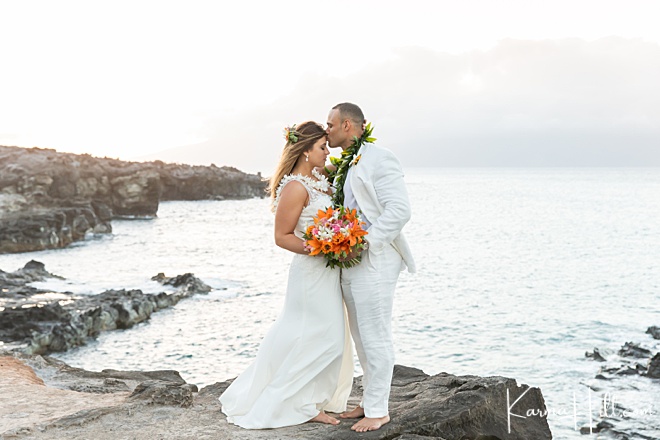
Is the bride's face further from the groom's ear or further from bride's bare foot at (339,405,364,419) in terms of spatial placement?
bride's bare foot at (339,405,364,419)

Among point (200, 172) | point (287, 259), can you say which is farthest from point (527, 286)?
point (200, 172)

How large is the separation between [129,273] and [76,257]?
21.0ft

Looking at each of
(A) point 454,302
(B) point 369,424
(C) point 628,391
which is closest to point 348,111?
(B) point 369,424

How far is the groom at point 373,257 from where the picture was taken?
16.6ft

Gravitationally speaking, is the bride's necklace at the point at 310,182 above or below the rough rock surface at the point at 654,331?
above

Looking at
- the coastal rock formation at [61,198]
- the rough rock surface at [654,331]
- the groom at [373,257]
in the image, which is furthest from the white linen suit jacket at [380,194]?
the coastal rock formation at [61,198]

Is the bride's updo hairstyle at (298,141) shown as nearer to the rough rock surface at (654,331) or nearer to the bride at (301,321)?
the bride at (301,321)

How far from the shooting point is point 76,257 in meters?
33.2

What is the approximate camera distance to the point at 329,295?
5395 millimetres

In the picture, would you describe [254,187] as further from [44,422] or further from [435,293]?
[44,422]

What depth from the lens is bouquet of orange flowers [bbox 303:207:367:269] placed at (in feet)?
15.9

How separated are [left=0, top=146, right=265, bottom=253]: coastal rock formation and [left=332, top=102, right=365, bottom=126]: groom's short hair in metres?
34.2

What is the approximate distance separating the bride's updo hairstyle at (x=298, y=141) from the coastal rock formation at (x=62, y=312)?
484 inches

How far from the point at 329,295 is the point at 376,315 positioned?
479mm
